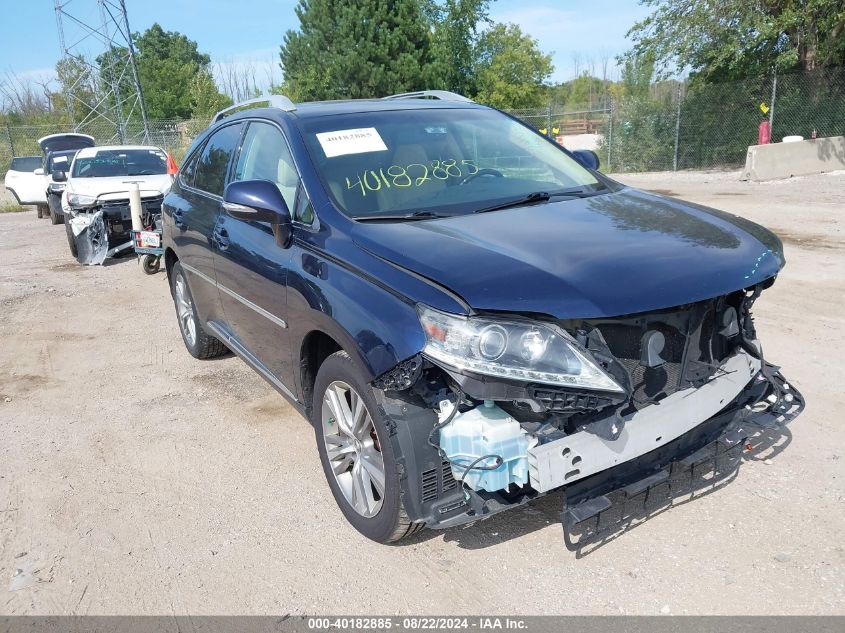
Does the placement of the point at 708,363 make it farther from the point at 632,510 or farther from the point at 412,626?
the point at 412,626

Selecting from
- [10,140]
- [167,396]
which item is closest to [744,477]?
[167,396]

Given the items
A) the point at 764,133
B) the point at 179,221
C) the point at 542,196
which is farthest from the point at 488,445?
the point at 764,133

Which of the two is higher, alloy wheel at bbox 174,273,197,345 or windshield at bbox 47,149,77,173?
windshield at bbox 47,149,77,173

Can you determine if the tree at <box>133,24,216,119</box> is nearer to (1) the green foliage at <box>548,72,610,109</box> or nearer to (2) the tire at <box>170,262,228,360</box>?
(1) the green foliage at <box>548,72,610,109</box>

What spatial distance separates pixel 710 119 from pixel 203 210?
1988cm

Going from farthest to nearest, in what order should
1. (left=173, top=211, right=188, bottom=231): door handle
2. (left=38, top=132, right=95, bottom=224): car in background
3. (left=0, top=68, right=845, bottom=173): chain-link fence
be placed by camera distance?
(left=0, top=68, right=845, bottom=173): chain-link fence < (left=38, top=132, right=95, bottom=224): car in background < (left=173, top=211, right=188, bottom=231): door handle

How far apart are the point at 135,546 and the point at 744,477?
2979mm

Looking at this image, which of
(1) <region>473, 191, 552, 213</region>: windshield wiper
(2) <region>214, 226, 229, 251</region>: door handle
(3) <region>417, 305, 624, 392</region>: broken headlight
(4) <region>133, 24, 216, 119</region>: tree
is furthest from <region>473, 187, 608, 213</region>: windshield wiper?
→ (4) <region>133, 24, 216, 119</region>: tree

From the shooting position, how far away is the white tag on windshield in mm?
3600

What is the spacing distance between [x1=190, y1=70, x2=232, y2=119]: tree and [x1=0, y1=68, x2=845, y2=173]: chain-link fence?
3015cm

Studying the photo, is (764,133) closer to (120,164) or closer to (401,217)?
(120,164)

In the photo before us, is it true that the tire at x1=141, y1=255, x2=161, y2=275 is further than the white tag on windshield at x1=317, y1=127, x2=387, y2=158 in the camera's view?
Yes

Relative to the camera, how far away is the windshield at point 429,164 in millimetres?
3402

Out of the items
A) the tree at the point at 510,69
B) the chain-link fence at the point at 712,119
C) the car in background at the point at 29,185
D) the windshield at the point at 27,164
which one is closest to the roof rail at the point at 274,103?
the car in background at the point at 29,185
